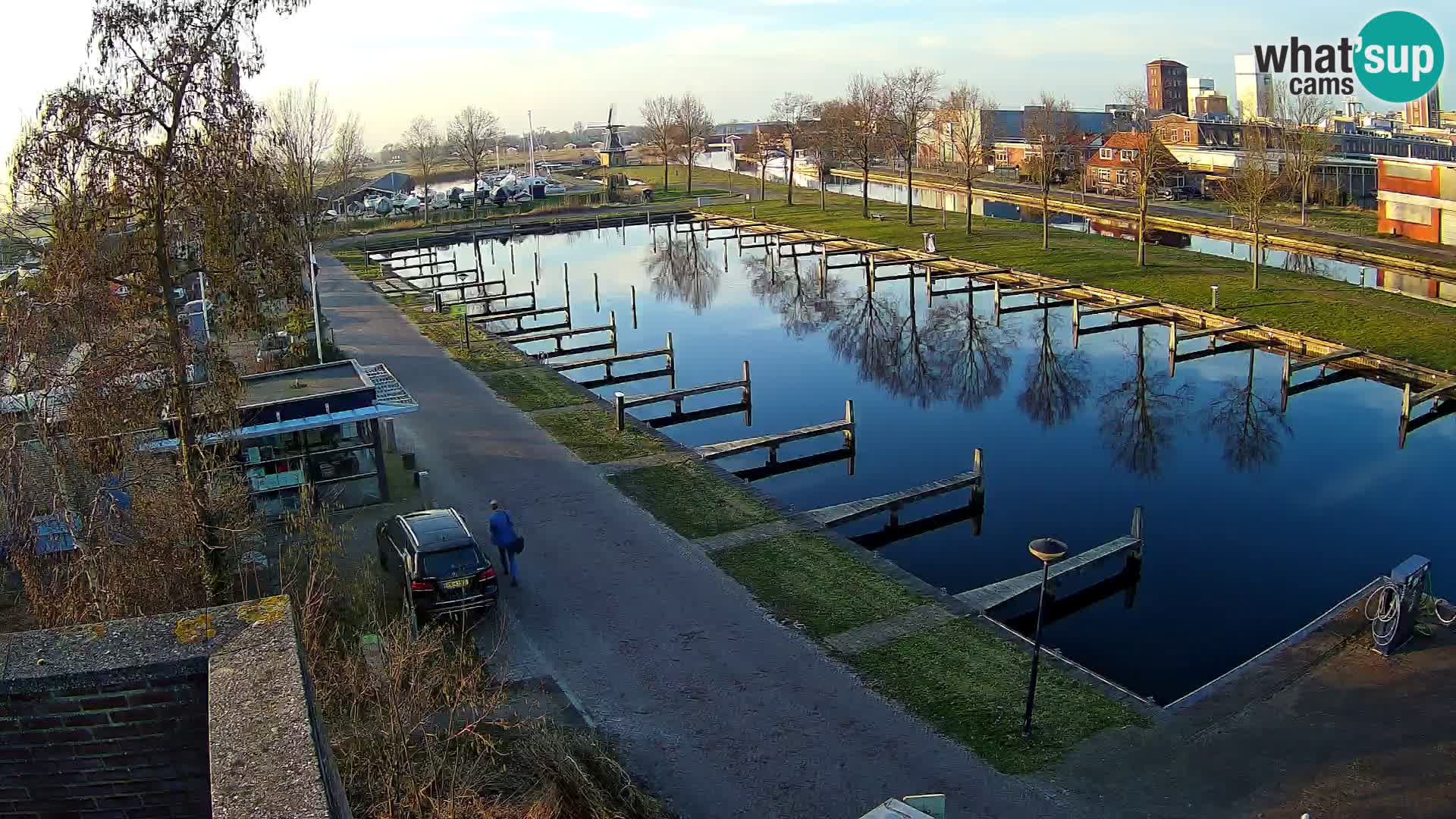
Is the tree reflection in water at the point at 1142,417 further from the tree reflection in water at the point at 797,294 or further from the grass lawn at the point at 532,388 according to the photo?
the grass lawn at the point at 532,388

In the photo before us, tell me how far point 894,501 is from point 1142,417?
10.4 meters

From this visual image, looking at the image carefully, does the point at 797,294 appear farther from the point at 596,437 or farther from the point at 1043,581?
the point at 1043,581

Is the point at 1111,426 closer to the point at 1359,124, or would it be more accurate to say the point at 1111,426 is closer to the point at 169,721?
the point at 169,721

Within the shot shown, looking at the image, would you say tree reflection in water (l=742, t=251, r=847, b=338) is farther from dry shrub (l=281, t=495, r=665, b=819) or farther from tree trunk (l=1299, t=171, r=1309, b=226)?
dry shrub (l=281, t=495, r=665, b=819)

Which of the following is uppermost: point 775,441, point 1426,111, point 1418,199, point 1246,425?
point 1426,111

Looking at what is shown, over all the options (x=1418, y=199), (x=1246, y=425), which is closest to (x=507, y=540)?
(x=1246, y=425)

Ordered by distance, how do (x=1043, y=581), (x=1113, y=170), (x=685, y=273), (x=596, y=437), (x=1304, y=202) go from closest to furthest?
(x=1043, y=581) → (x=596, y=437) → (x=1304, y=202) → (x=685, y=273) → (x=1113, y=170)

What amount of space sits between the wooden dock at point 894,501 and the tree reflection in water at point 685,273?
23519mm

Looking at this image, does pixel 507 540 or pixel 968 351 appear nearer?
pixel 507 540

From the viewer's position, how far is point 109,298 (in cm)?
1286

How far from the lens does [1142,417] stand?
28.3 m

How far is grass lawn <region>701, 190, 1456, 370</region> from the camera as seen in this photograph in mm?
32281

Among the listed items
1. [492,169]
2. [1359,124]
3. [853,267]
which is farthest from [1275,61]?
[492,169]

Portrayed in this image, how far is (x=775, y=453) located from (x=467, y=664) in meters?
12.8
